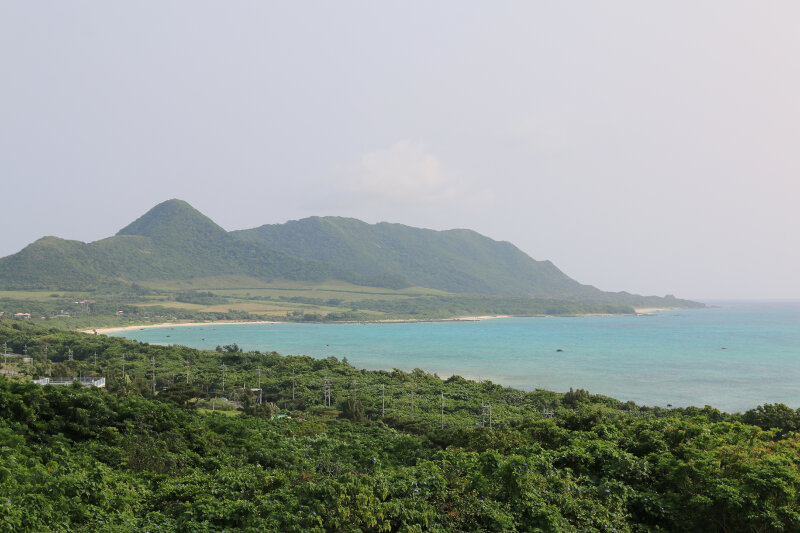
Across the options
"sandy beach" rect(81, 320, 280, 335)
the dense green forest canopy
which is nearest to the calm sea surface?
"sandy beach" rect(81, 320, 280, 335)

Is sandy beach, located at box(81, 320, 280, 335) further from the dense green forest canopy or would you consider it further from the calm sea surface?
the dense green forest canopy

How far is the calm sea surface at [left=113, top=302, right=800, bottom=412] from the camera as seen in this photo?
6756cm

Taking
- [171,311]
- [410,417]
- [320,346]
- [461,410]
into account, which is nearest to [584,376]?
[461,410]

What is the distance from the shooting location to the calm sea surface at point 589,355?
67.6 m

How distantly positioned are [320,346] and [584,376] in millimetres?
58248

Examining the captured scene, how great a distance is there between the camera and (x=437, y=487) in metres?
10.6

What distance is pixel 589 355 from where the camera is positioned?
10550cm

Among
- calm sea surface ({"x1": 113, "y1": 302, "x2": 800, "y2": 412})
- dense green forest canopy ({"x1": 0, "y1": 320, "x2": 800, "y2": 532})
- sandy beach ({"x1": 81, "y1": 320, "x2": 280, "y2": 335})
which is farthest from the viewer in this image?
sandy beach ({"x1": 81, "y1": 320, "x2": 280, "y2": 335})

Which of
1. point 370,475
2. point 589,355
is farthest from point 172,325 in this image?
point 370,475

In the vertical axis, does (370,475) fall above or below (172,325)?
above

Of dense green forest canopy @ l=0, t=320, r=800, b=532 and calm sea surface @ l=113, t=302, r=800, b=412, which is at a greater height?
dense green forest canopy @ l=0, t=320, r=800, b=532

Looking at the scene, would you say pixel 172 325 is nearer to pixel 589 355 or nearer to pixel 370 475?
pixel 589 355

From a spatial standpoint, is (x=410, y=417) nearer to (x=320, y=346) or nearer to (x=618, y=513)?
(x=618, y=513)

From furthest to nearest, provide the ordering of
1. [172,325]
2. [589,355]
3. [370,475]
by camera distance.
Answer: [172,325], [589,355], [370,475]
